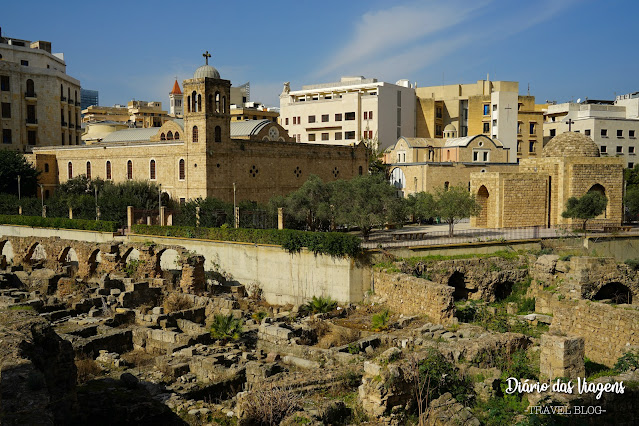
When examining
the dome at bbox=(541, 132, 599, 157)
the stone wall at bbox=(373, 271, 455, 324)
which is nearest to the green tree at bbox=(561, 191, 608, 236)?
the dome at bbox=(541, 132, 599, 157)

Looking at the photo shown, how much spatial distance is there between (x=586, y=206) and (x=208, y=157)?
22.6 m

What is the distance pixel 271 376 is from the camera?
1303cm

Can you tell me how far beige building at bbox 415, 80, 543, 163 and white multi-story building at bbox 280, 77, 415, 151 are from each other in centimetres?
214

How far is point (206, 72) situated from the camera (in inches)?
1473

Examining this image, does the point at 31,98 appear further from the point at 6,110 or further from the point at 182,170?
the point at 182,170

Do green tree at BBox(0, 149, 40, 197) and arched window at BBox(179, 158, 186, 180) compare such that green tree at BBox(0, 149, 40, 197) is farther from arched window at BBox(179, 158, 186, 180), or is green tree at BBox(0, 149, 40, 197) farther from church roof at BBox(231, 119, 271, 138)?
church roof at BBox(231, 119, 271, 138)

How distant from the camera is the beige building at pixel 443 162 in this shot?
1759 inches

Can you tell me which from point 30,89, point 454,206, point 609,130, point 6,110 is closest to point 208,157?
point 454,206

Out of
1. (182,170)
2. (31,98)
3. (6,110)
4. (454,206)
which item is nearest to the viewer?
(454,206)

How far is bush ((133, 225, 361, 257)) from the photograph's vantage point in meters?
22.7

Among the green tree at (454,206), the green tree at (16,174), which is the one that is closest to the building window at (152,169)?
the green tree at (16,174)

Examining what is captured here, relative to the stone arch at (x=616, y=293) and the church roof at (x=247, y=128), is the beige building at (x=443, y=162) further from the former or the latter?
the stone arch at (x=616, y=293)

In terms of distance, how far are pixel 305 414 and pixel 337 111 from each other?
5288 centimetres

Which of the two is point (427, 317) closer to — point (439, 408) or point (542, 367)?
point (542, 367)
